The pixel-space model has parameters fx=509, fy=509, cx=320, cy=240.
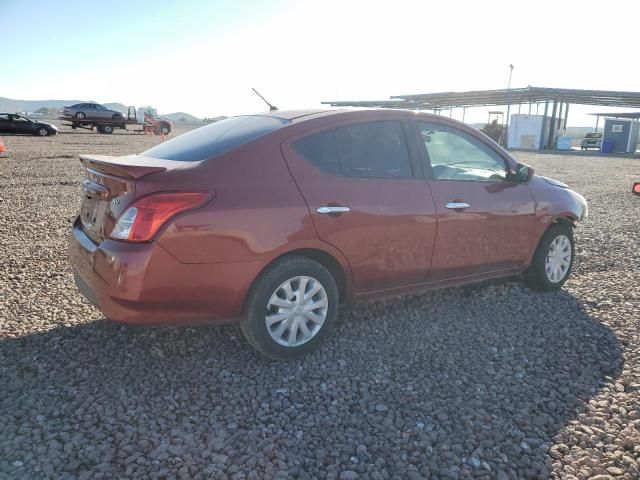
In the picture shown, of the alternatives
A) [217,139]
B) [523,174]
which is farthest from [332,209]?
[523,174]

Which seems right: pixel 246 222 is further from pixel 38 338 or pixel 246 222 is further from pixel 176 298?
pixel 38 338

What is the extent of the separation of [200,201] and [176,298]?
1.98 feet

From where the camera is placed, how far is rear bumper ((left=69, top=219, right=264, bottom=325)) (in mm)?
2957

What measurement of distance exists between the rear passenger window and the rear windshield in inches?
11.6

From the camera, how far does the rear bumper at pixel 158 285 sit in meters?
2.96

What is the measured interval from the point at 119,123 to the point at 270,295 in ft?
130

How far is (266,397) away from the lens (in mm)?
3074

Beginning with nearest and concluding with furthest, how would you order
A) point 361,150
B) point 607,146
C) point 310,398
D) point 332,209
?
point 310,398, point 332,209, point 361,150, point 607,146

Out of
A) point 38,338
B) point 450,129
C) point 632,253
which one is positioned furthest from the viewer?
point 632,253

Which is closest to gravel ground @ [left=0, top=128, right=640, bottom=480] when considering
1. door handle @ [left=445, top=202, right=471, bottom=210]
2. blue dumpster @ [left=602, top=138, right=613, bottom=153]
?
door handle @ [left=445, top=202, right=471, bottom=210]

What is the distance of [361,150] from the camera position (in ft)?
12.4

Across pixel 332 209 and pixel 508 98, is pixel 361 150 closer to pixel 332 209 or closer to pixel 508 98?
pixel 332 209

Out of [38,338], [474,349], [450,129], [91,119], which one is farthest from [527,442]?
[91,119]

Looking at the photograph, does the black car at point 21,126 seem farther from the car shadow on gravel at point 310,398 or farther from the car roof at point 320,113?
the car roof at point 320,113
